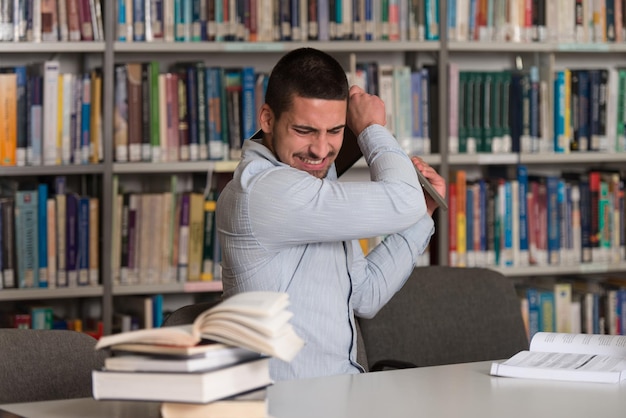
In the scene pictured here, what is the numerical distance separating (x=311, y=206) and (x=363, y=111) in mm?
327

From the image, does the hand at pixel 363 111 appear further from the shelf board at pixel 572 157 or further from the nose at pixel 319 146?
the shelf board at pixel 572 157

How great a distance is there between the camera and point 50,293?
3.31m

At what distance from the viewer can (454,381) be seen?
1.78 meters

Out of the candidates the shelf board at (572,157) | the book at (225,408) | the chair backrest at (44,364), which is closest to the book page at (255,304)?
the book at (225,408)

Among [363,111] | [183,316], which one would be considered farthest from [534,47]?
[183,316]

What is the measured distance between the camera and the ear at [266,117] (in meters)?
2.23

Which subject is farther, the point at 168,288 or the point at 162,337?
the point at 168,288

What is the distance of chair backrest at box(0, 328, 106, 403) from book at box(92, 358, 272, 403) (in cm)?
54

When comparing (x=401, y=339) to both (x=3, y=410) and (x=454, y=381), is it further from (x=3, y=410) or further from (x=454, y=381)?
(x=3, y=410)

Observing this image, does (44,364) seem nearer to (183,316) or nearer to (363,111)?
(183,316)

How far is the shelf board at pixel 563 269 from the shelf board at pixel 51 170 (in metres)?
1.47

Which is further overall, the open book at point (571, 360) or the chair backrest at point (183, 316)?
the chair backrest at point (183, 316)

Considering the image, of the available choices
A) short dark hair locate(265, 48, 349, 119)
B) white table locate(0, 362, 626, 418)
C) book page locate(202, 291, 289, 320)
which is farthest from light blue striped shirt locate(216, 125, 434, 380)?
book page locate(202, 291, 289, 320)

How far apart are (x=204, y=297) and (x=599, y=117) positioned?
5.32 ft
